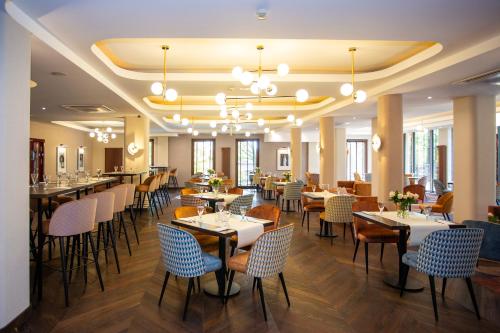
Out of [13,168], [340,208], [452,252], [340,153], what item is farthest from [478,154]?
[340,153]

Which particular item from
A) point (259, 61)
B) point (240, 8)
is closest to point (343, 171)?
point (259, 61)

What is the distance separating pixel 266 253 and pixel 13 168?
2.31 meters

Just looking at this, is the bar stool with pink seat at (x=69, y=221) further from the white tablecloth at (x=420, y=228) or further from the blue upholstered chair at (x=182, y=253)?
the white tablecloth at (x=420, y=228)

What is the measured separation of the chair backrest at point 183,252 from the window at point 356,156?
16.2m

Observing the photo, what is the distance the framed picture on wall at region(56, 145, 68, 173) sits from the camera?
1328cm

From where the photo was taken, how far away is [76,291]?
3.69m

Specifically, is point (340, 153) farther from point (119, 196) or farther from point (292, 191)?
point (119, 196)

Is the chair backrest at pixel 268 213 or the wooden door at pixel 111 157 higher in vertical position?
the wooden door at pixel 111 157

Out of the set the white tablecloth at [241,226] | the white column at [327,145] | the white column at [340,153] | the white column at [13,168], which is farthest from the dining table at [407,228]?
the white column at [340,153]

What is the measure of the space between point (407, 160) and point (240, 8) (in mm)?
14246

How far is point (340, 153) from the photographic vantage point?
14422 millimetres

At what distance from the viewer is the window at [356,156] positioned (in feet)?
59.6

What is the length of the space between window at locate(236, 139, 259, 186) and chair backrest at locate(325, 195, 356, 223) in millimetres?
11728

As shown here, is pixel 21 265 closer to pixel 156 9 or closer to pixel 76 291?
pixel 76 291
